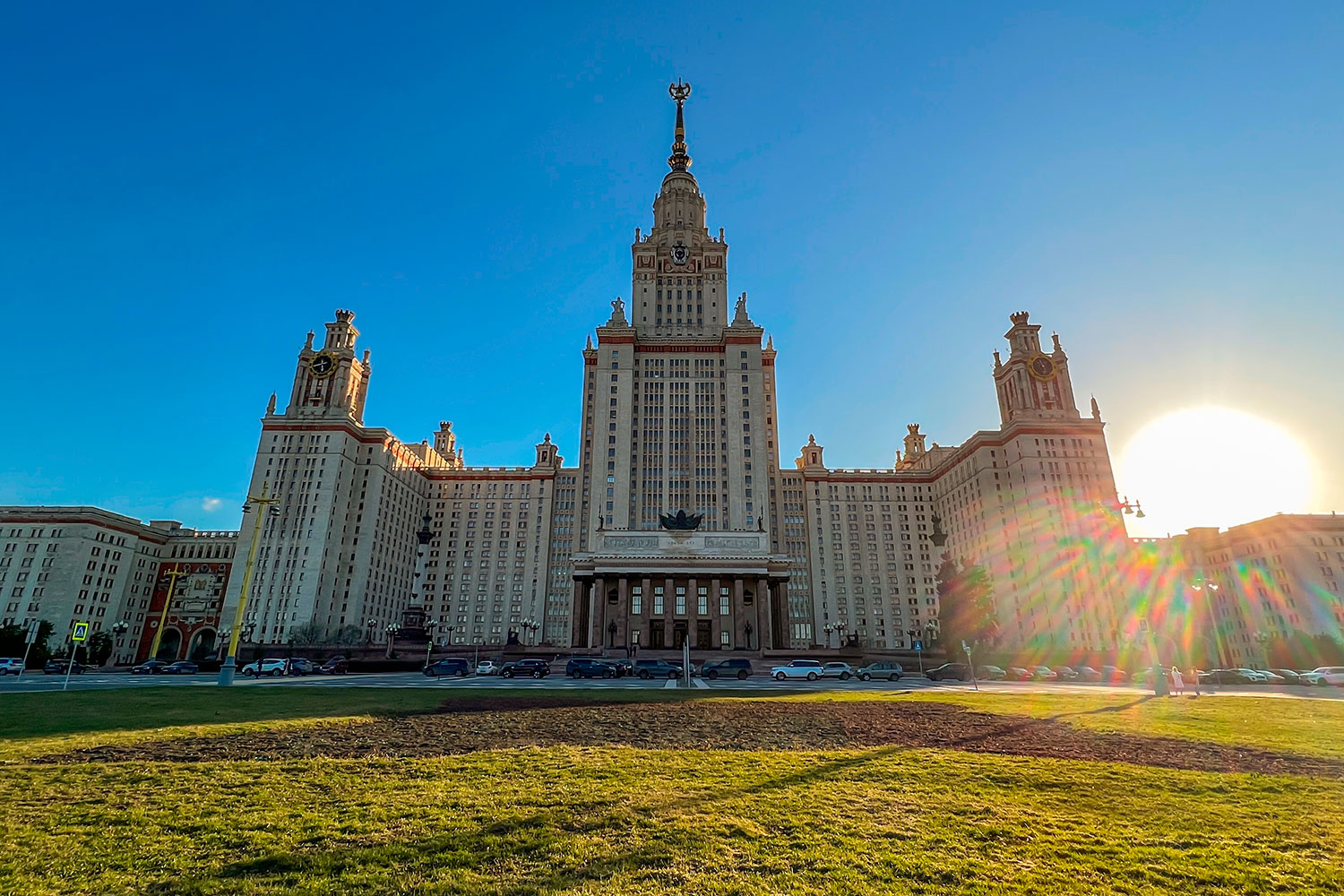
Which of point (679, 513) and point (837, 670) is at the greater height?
point (679, 513)

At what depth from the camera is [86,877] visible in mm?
6844

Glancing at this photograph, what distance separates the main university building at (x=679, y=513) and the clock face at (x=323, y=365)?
317mm

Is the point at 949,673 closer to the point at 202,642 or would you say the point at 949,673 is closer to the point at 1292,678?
the point at 1292,678

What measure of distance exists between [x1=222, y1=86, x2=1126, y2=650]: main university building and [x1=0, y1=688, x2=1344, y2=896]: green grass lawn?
72.2m

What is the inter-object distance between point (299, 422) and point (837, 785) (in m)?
120

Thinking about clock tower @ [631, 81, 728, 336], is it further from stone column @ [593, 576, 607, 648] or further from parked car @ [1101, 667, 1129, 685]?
parked car @ [1101, 667, 1129, 685]

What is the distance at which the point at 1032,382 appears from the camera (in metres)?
116

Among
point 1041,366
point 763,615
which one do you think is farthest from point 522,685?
point 1041,366

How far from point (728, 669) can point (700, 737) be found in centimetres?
3980

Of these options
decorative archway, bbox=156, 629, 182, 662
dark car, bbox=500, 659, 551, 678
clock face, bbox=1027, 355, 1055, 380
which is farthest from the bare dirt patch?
decorative archway, bbox=156, 629, 182, 662

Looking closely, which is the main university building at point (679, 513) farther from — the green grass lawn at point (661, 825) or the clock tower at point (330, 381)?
the green grass lawn at point (661, 825)

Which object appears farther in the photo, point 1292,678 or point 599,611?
point 599,611

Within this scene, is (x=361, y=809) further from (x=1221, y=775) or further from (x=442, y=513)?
(x=442, y=513)

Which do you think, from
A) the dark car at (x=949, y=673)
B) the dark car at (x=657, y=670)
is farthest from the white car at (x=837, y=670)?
the dark car at (x=657, y=670)
